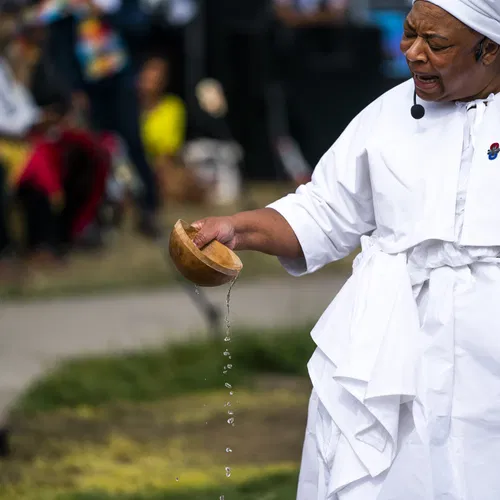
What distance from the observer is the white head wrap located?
2.67m

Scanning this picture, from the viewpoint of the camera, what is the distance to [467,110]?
9.15ft

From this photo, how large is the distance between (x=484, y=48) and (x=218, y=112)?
440 inches

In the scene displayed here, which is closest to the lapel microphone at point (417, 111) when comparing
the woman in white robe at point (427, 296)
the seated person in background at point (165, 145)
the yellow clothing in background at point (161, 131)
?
the woman in white robe at point (427, 296)

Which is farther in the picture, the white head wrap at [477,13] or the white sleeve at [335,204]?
the white sleeve at [335,204]

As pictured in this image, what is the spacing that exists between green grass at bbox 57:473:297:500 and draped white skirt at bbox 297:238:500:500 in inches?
60.8

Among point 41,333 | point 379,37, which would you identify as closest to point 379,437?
point 41,333

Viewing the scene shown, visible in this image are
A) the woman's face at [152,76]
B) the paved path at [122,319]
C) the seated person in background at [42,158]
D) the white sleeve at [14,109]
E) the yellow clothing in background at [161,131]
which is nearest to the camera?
the paved path at [122,319]

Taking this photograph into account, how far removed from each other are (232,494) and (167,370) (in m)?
1.88

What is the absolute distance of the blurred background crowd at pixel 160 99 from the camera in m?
9.45

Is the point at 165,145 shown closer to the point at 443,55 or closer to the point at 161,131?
the point at 161,131

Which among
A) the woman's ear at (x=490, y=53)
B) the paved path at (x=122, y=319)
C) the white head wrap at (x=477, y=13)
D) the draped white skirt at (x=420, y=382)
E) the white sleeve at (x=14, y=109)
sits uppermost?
the white head wrap at (x=477, y=13)

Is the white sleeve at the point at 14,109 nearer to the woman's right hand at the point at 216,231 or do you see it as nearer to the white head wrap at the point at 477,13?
the woman's right hand at the point at 216,231

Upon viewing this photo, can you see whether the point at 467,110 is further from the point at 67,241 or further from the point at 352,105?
the point at 352,105

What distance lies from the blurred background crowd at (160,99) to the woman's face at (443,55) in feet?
21.5
